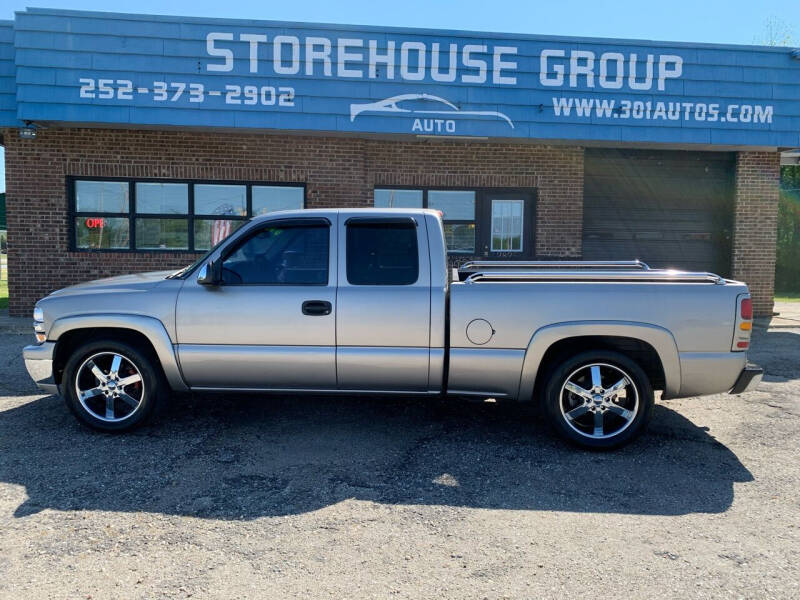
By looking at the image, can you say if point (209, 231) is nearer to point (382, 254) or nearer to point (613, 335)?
point (382, 254)

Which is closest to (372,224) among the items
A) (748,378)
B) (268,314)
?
(268,314)

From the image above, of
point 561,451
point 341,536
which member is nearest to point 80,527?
point 341,536

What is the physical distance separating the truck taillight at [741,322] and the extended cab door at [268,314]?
2.98m

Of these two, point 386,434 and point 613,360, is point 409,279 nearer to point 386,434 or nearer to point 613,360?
point 386,434

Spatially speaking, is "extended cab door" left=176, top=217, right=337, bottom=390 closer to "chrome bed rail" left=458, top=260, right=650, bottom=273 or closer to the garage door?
"chrome bed rail" left=458, top=260, right=650, bottom=273

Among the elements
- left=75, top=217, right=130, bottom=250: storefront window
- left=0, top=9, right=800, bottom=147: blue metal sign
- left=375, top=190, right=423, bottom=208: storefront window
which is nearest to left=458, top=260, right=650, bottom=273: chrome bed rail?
left=0, top=9, right=800, bottom=147: blue metal sign

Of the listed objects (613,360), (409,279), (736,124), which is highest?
(736,124)

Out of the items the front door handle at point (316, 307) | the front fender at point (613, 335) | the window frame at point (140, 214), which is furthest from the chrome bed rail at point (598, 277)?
the window frame at point (140, 214)

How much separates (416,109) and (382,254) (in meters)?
6.11

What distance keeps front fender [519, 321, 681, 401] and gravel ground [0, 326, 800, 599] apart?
26.9 inches

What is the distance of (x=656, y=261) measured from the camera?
12352 millimetres

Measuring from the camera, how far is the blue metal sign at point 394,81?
32.1 ft

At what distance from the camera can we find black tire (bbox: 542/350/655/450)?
15.4ft

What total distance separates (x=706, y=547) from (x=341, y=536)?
6.49 ft
